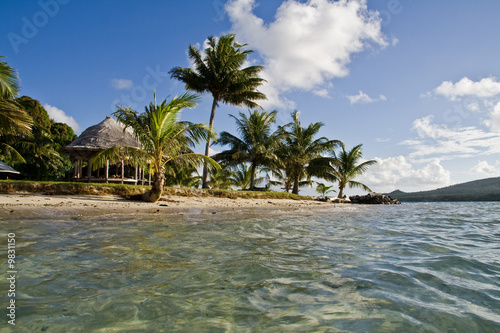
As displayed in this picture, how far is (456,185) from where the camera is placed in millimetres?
68750

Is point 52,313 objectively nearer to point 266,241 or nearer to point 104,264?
point 104,264

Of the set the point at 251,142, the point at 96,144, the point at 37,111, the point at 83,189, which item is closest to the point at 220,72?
the point at 251,142

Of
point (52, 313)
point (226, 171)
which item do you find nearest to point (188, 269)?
point (52, 313)

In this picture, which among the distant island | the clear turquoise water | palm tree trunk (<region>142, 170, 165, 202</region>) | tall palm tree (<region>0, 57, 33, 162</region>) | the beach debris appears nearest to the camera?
the clear turquoise water

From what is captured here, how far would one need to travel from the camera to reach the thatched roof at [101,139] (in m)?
15.7

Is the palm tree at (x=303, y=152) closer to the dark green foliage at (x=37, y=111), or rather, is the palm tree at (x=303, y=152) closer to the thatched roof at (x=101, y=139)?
the thatched roof at (x=101, y=139)

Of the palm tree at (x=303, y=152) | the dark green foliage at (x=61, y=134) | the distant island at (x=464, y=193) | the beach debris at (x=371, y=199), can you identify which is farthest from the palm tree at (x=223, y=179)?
the distant island at (x=464, y=193)

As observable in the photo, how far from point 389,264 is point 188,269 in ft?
7.05

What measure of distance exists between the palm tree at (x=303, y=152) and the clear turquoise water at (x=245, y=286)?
2087 centimetres

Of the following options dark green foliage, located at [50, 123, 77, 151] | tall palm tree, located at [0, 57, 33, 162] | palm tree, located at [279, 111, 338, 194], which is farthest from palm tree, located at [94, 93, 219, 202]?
dark green foliage, located at [50, 123, 77, 151]

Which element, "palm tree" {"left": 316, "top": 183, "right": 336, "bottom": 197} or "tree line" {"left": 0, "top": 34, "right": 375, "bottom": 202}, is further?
"palm tree" {"left": 316, "top": 183, "right": 336, "bottom": 197}

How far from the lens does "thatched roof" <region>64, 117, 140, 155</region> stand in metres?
15.7

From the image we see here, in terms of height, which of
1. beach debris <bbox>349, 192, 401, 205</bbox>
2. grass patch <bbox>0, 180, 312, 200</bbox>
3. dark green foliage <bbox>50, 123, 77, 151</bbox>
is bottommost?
beach debris <bbox>349, 192, 401, 205</bbox>

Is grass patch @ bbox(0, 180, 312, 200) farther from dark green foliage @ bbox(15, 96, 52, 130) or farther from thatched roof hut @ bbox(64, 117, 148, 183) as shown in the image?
dark green foliage @ bbox(15, 96, 52, 130)
